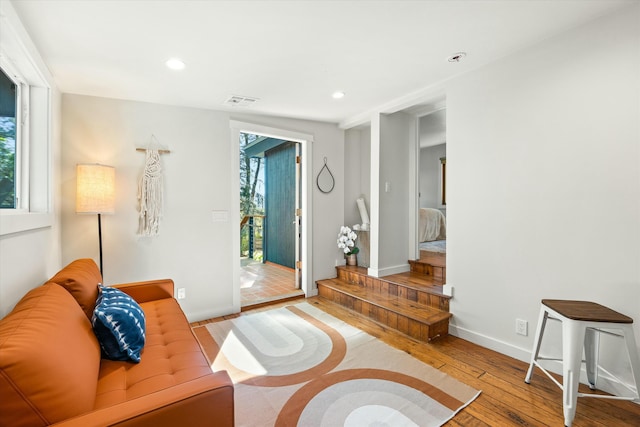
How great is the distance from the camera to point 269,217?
21.1 feet

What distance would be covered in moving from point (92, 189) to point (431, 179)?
646 cm

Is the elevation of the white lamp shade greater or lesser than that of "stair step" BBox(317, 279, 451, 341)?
greater

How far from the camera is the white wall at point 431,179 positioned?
23.0 feet

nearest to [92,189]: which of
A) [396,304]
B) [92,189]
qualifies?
[92,189]

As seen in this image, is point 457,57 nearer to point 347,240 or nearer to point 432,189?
point 347,240

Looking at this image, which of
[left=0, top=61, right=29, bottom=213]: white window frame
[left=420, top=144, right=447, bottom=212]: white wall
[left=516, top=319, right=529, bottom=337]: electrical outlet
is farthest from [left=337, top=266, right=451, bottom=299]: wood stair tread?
[left=420, top=144, right=447, bottom=212]: white wall

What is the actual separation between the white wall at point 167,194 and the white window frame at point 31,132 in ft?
1.76

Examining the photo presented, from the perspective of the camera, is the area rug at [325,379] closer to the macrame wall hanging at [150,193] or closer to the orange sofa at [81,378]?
the orange sofa at [81,378]

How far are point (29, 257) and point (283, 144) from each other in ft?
14.2

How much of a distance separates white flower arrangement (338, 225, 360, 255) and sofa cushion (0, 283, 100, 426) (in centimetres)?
322

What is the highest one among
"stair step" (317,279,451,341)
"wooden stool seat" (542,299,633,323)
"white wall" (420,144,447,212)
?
"white wall" (420,144,447,212)

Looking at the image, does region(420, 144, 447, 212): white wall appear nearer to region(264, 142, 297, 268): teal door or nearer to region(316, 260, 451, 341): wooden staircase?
region(264, 142, 297, 268): teal door

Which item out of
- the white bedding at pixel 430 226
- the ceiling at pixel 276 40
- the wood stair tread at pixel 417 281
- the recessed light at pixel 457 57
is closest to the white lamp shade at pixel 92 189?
the ceiling at pixel 276 40

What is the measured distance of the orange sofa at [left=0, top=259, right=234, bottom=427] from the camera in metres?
0.87
